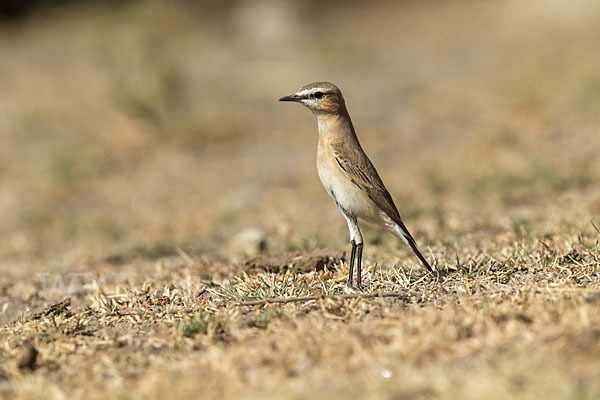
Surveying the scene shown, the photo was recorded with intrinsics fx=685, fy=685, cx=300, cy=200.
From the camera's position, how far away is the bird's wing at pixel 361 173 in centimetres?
407

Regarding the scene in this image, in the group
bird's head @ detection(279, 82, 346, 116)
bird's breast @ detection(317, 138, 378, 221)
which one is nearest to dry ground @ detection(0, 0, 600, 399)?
bird's breast @ detection(317, 138, 378, 221)

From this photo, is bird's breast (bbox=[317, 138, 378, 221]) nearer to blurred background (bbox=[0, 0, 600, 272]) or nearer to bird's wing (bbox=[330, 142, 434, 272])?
bird's wing (bbox=[330, 142, 434, 272])

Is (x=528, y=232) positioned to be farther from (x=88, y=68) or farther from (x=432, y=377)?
(x=88, y=68)

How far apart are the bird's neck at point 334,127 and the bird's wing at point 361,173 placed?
6 cm

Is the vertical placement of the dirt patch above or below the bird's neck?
below

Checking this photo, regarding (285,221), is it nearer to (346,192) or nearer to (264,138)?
(346,192)

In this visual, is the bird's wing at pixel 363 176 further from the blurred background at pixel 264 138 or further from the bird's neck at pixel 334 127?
the blurred background at pixel 264 138

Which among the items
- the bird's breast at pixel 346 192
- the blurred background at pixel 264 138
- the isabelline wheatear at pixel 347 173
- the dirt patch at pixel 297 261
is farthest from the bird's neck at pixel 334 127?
the blurred background at pixel 264 138

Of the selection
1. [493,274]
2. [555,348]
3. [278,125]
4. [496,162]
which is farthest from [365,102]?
[555,348]

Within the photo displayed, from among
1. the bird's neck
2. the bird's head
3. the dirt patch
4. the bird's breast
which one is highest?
the bird's head

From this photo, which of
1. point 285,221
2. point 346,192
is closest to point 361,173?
point 346,192

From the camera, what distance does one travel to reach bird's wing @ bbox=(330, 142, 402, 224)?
4066 millimetres

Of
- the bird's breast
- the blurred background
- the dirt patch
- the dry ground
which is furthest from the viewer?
the blurred background

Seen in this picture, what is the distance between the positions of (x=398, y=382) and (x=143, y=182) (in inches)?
291
